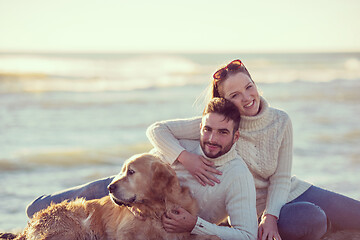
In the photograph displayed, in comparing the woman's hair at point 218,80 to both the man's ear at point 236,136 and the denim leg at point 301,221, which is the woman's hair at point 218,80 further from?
the denim leg at point 301,221

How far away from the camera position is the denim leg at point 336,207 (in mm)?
4309

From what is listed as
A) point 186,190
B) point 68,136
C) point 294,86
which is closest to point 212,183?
point 186,190

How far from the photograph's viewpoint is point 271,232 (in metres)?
3.79

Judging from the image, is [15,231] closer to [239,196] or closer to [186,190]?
[186,190]

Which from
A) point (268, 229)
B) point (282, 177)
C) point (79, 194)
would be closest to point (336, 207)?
point (282, 177)

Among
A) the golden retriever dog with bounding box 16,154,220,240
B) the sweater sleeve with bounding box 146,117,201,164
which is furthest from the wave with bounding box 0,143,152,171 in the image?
the golden retriever dog with bounding box 16,154,220,240

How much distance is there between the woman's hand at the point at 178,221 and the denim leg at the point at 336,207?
1289 millimetres

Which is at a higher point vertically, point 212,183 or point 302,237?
point 212,183

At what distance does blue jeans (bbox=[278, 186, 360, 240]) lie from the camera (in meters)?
3.98

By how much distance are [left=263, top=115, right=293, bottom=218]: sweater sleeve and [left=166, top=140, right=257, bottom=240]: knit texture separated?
45 cm

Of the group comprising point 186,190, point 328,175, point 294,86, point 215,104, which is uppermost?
point 215,104

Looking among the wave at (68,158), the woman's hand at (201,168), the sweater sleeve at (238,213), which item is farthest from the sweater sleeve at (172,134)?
the wave at (68,158)

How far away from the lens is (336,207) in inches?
170

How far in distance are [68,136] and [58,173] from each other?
8.26 feet
